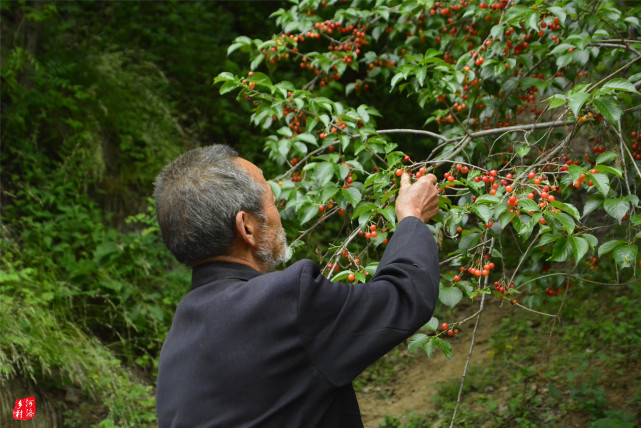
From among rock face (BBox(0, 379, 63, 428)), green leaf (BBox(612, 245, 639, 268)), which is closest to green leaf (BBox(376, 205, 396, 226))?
green leaf (BBox(612, 245, 639, 268))

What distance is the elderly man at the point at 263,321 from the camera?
56.0 inches

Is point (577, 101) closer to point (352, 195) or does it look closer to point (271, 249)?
point (352, 195)

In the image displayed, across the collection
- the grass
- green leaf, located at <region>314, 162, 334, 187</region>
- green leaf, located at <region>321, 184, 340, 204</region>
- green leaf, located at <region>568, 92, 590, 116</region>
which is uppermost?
green leaf, located at <region>568, 92, 590, 116</region>

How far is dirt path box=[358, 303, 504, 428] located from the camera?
464 centimetres

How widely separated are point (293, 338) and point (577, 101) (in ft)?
3.75

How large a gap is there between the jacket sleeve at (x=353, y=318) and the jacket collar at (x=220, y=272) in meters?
0.24

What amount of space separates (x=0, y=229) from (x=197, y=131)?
264 centimetres

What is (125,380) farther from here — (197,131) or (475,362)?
(197,131)

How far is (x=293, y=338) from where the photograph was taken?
1421 millimetres

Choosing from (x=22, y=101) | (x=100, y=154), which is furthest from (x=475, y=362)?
(x=22, y=101)

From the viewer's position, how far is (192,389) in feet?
4.93

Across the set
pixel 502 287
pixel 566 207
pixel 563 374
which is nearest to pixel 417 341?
pixel 502 287

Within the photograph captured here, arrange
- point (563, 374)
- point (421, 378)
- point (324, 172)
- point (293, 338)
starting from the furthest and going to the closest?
point (421, 378), point (563, 374), point (324, 172), point (293, 338)

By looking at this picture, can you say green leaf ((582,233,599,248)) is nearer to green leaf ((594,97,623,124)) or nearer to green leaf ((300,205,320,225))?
green leaf ((594,97,623,124))
